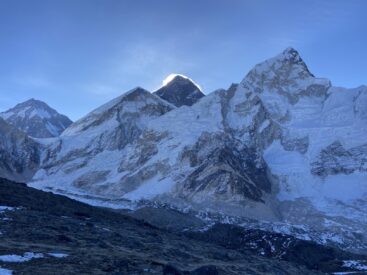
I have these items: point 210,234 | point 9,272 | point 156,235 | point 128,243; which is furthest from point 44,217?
point 210,234

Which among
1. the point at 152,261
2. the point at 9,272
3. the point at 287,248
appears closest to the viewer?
the point at 9,272

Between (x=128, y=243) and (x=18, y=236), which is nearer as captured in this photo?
(x=18, y=236)

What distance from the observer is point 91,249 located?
231 ft

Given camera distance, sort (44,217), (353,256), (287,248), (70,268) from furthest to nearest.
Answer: (353,256), (287,248), (44,217), (70,268)

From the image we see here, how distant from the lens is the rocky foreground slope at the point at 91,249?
197 ft

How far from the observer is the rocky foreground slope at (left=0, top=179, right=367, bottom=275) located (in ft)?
197

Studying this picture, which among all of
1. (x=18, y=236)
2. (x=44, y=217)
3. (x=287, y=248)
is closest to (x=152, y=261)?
(x=18, y=236)

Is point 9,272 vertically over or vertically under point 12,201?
under

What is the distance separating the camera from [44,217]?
3489 inches

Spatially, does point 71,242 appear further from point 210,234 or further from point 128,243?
point 210,234

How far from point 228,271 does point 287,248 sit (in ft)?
231

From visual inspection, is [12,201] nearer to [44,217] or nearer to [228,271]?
[44,217]

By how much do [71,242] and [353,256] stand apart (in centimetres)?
9588

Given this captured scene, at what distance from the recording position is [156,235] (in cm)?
10125
